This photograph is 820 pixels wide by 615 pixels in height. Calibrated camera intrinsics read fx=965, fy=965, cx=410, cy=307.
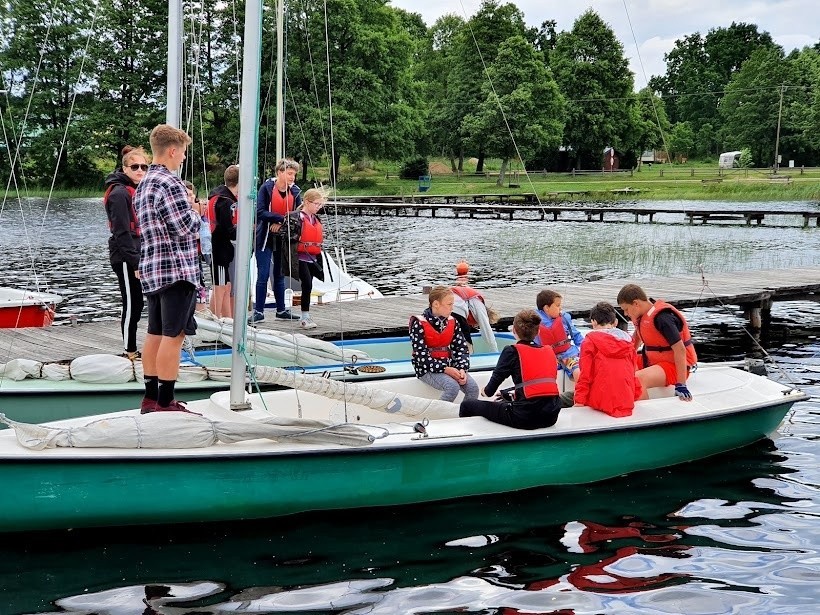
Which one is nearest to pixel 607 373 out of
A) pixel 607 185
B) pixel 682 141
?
pixel 607 185

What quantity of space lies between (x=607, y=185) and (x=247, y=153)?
64.1 meters

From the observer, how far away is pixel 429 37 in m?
95.1

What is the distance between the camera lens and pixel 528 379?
7.34 meters

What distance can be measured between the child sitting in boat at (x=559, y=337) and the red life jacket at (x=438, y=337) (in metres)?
1.05

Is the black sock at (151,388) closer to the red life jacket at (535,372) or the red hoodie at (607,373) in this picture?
the red life jacket at (535,372)

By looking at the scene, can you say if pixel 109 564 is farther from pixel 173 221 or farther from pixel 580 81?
pixel 580 81

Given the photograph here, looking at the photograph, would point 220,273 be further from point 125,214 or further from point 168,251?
point 168,251

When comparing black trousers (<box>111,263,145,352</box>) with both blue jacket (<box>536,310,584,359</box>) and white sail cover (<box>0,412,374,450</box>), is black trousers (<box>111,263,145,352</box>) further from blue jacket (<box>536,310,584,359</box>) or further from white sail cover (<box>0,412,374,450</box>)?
blue jacket (<box>536,310,584,359</box>)

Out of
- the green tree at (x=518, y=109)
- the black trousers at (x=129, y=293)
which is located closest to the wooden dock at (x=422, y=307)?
the black trousers at (x=129, y=293)

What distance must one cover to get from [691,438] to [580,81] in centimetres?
7240

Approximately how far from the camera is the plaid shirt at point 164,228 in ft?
23.1

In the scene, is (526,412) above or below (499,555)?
above

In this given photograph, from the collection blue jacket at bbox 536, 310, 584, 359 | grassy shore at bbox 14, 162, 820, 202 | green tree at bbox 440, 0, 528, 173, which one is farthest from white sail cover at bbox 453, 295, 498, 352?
green tree at bbox 440, 0, 528, 173

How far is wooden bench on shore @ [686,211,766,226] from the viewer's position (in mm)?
40906
